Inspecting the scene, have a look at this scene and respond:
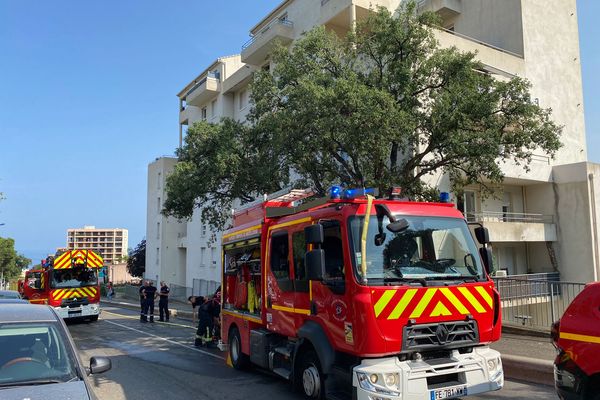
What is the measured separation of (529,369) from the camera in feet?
26.3

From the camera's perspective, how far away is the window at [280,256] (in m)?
7.57

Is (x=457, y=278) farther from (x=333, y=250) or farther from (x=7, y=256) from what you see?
(x=7, y=256)

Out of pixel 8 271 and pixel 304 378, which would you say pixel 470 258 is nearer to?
pixel 304 378

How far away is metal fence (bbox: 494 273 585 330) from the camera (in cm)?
1220

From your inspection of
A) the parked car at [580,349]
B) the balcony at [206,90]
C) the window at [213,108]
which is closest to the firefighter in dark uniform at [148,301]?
the parked car at [580,349]

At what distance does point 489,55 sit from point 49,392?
23369 mm

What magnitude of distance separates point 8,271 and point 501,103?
303 feet

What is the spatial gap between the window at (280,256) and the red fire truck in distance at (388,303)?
177mm

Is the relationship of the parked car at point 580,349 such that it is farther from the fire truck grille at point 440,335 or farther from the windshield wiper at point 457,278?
the windshield wiper at point 457,278

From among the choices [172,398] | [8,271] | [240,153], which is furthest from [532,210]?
[8,271]

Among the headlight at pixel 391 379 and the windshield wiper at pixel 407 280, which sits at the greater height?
the windshield wiper at pixel 407 280

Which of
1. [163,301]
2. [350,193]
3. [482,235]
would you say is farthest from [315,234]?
[163,301]

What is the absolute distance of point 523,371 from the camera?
8141mm

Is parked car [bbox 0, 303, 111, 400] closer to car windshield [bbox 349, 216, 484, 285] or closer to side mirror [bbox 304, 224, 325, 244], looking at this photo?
side mirror [bbox 304, 224, 325, 244]
